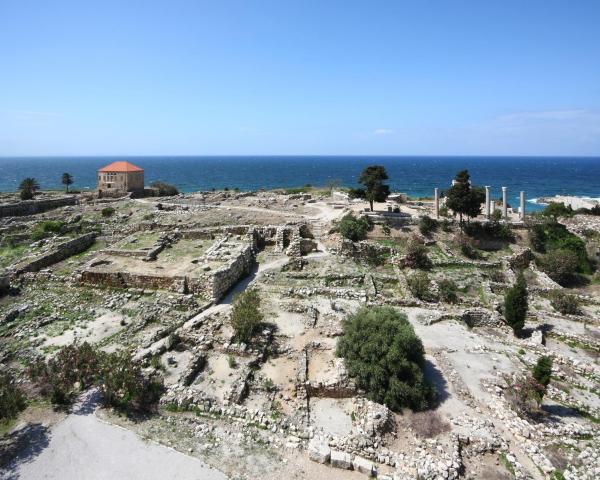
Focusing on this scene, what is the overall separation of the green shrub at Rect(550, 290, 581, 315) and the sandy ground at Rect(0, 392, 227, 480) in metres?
22.0

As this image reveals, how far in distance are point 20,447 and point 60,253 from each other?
66.0 feet

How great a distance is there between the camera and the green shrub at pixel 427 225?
1340 inches

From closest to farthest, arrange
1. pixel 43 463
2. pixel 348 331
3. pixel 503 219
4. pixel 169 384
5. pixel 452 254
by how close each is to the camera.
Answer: pixel 43 463
pixel 169 384
pixel 348 331
pixel 452 254
pixel 503 219

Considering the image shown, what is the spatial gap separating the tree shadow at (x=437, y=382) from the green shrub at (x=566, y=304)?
12.0m

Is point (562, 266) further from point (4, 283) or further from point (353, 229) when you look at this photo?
point (4, 283)

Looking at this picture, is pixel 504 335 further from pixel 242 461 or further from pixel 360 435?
pixel 242 461

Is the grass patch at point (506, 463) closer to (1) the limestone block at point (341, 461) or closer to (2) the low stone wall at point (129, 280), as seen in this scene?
(1) the limestone block at point (341, 461)

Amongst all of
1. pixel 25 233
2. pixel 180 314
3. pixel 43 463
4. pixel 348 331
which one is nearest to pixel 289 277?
pixel 180 314

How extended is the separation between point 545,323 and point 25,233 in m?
40.7

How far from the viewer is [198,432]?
12.1 m

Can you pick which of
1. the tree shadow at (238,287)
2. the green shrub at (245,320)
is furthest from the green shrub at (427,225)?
the green shrub at (245,320)

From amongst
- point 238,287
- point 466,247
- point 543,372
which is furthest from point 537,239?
point 238,287

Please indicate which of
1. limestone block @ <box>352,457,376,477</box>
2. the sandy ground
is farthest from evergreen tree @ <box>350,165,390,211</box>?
the sandy ground

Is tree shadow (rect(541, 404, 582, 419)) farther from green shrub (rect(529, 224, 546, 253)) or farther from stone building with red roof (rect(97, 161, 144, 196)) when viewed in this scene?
stone building with red roof (rect(97, 161, 144, 196))
